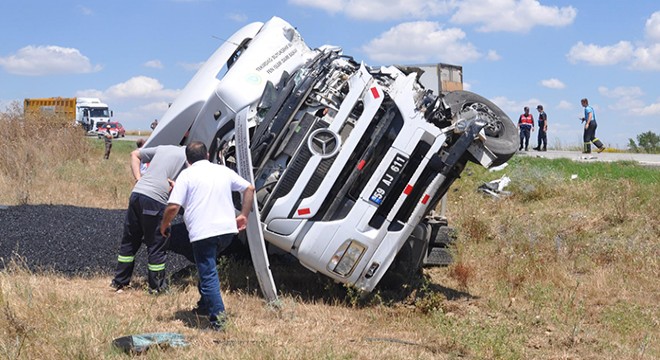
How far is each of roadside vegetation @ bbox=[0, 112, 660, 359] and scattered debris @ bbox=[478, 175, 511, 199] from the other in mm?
709

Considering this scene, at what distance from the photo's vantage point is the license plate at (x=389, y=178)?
628 cm

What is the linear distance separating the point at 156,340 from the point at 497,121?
3.56 m

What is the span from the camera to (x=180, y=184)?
587cm

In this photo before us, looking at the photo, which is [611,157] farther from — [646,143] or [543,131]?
[646,143]

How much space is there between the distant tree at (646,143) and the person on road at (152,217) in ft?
64.3

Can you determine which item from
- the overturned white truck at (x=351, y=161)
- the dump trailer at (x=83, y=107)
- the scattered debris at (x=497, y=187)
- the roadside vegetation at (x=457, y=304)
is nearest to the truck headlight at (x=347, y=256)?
the overturned white truck at (x=351, y=161)

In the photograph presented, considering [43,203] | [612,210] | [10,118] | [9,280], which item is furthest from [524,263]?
[10,118]

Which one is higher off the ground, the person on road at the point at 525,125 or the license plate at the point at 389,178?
the person on road at the point at 525,125

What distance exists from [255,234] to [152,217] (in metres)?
1.07

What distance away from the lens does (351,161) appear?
6.39 metres

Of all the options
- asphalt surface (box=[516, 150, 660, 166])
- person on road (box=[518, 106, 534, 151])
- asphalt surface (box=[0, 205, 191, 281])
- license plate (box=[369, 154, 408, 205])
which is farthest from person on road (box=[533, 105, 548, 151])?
license plate (box=[369, 154, 408, 205])

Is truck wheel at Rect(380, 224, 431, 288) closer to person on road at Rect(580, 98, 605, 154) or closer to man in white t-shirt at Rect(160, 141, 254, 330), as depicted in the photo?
man in white t-shirt at Rect(160, 141, 254, 330)

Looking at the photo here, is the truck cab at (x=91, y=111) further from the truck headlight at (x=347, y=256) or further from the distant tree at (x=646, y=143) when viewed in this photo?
the truck headlight at (x=347, y=256)

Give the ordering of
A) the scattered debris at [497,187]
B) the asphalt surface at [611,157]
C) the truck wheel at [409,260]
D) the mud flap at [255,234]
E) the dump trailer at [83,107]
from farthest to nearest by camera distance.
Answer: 1. the dump trailer at [83,107]
2. the asphalt surface at [611,157]
3. the scattered debris at [497,187]
4. the truck wheel at [409,260]
5. the mud flap at [255,234]
